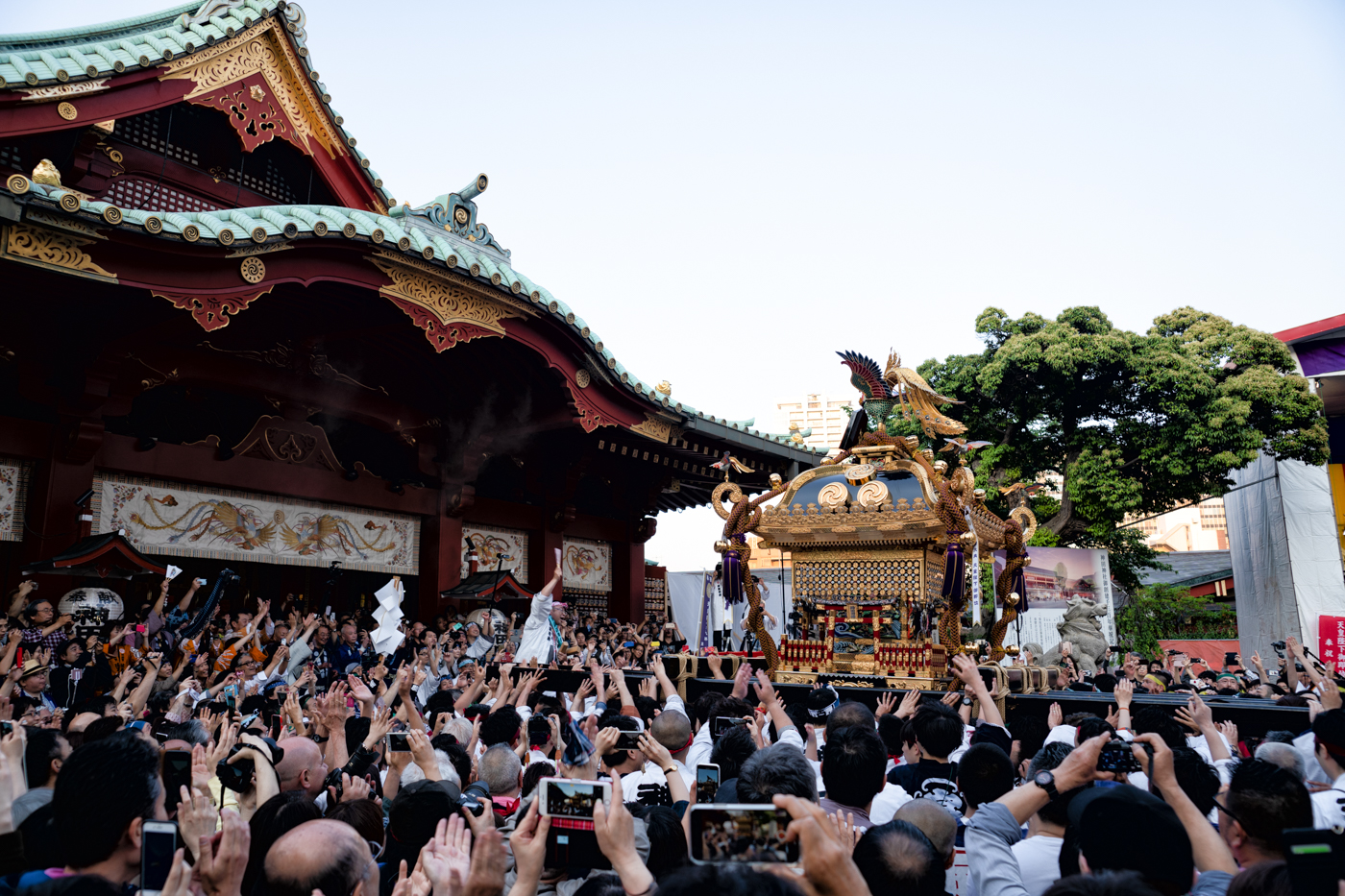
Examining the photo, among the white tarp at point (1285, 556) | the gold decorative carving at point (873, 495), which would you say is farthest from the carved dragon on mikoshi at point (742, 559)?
the white tarp at point (1285, 556)

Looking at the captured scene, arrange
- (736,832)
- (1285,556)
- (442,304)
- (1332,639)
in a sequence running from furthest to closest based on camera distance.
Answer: (1285,556) → (1332,639) → (442,304) → (736,832)

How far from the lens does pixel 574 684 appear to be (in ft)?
29.7

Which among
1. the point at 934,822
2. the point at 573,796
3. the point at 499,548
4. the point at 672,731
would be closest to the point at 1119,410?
the point at 499,548

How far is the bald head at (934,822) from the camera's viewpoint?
2.60 meters

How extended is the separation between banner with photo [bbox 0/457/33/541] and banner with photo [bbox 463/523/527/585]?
615 centimetres

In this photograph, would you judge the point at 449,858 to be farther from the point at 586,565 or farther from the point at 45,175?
the point at 586,565

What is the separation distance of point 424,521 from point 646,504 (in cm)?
480

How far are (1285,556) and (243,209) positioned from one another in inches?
884

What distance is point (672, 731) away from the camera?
13.7 feet

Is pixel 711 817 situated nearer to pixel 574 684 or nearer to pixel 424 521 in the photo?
pixel 574 684

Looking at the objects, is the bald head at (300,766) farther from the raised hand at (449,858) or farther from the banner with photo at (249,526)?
the banner with photo at (249,526)

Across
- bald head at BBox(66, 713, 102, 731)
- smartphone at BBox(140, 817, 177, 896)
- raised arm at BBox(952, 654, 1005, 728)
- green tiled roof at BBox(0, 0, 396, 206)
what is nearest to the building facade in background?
green tiled roof at BBox(0, 0, 396, 206)

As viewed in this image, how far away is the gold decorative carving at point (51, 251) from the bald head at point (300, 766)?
6621 millimetres

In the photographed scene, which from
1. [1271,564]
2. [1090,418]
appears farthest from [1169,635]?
[1090,418]
